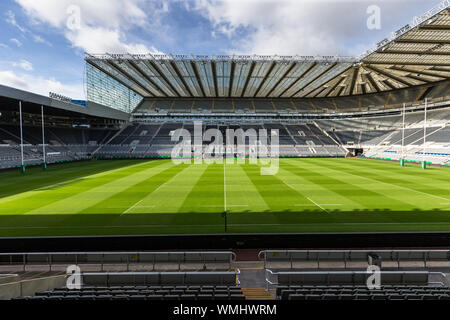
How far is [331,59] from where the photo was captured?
138ft

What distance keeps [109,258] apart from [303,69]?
4820 centimetres

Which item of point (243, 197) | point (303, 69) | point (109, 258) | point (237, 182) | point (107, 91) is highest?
point (303, 69)

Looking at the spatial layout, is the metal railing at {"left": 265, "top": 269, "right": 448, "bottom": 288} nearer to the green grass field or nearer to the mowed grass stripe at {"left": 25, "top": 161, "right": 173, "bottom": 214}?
the green grass field

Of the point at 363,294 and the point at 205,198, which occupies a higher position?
the point at 363,294

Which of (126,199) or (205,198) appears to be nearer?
(126,199)

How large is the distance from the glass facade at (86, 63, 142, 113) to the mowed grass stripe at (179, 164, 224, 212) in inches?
1511

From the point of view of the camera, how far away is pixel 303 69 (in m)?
45.7

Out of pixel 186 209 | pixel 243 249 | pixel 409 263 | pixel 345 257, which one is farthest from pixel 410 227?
pixel 186 209

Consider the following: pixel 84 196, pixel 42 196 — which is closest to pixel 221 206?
pixel 84 196

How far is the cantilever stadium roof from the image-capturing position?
32.0 metres

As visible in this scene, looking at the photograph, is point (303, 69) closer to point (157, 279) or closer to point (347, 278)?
point (347, 278)

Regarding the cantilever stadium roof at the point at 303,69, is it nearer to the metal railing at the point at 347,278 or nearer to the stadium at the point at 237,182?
the stadium at the point at 237,182

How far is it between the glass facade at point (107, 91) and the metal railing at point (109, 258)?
44.7m

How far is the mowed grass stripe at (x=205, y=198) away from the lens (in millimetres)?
14828
